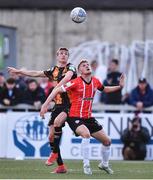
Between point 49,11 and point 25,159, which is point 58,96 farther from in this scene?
point 49,11

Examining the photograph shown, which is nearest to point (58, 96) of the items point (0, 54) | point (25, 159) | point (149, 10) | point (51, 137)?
point (51, 137)

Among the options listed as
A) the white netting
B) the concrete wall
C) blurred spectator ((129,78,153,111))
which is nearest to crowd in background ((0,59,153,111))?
blurred spectator ((129,78,153,111))

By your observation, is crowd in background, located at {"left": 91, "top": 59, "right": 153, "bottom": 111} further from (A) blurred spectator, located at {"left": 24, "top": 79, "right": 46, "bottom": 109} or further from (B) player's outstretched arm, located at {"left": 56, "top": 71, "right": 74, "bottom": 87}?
(B) player's outstretched arm, located at {"left": 56, "top": 71, "right": 74, "bottom": 87}

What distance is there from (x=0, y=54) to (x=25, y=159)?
226 inches

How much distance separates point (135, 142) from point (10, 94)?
3254 millimetres

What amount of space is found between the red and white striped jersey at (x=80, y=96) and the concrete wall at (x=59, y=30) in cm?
1189

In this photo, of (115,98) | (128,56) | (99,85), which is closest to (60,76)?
(99,85)

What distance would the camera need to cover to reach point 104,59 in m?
28.8

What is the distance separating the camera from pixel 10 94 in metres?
23.3

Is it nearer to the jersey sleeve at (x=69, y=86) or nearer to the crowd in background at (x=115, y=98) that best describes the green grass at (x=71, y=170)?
the crowd in background at (x=115, y=98)

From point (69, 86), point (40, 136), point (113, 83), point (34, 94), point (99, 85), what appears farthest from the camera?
point (113, 83)

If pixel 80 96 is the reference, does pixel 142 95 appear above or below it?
below

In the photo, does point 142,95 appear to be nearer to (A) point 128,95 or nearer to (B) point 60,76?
(A) point 128,95

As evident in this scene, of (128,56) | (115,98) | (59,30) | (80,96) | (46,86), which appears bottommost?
(115,98)
